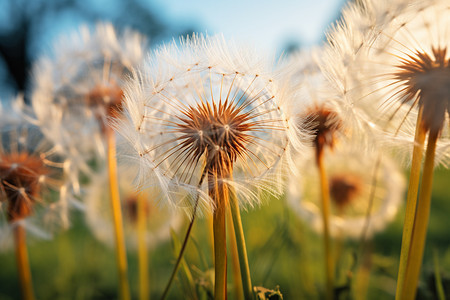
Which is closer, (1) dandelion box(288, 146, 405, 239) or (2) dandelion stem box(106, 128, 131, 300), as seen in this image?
(2) dandelion stem box(106, 128, 131, 300)

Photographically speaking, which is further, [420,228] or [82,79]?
[82,79]

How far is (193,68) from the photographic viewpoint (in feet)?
3.31

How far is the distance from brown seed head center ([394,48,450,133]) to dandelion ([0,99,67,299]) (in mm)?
1352

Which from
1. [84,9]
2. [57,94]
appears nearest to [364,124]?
[57,94]

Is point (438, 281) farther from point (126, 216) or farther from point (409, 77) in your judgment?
point (126, 216)

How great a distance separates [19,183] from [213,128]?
930mm

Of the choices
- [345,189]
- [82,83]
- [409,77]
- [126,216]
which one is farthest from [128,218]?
[409,77]

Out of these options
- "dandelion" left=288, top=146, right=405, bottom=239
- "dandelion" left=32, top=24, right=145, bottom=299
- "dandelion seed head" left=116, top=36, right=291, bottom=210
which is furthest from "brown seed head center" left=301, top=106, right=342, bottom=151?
"dandelion" left=32, top=24, right=145, bottom=299

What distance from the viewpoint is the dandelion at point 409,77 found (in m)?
0.79

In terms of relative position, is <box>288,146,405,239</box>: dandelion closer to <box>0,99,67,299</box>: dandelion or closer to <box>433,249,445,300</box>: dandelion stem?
<box>433,249,445,300</box>: dandelion stem

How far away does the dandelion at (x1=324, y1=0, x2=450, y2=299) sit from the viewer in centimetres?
79

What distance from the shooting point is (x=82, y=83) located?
174cm

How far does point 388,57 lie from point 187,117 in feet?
1.82

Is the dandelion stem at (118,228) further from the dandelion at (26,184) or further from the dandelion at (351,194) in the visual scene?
the dandelion at (351,194)
